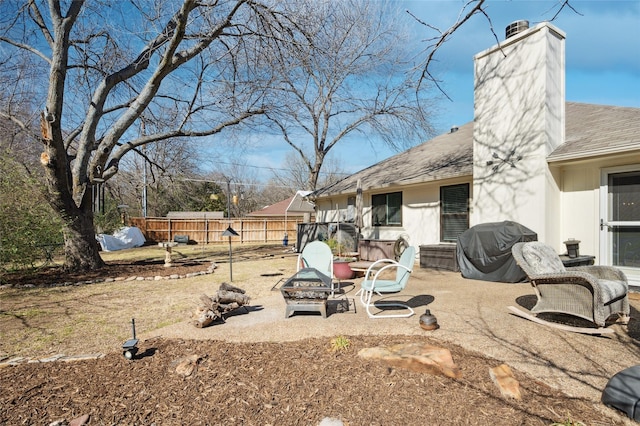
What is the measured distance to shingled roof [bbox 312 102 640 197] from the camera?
6.12 m

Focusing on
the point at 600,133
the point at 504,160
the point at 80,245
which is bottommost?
the point at 80,245

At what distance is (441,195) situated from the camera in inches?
383

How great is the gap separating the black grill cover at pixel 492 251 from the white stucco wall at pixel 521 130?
47cm

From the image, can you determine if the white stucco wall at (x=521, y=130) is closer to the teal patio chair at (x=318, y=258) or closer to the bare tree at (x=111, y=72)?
the teal patio chair at (x=318, y=258)

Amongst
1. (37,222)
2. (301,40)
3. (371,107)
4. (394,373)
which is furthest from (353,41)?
(394,373)

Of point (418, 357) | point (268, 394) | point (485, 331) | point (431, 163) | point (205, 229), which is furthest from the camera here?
point (205, 229)

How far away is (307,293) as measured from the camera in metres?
4.84

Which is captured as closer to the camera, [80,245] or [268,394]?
[268,394]

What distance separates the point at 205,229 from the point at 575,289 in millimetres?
22207

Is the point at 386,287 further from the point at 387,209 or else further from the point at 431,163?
the point at 387,209

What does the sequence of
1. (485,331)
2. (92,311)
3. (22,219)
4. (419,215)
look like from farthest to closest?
(419,215) → (22,219) → (92,311) → (485,331)

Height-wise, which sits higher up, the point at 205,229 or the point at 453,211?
the point at 453,211

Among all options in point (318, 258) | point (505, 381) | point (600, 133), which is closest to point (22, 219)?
point (318, 258)

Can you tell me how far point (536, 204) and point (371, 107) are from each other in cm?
1216
